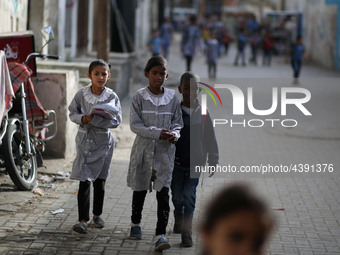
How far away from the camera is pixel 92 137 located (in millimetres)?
5746

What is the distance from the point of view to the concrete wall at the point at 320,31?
28.4 metres

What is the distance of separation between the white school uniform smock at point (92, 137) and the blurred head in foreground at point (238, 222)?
359 centimetres

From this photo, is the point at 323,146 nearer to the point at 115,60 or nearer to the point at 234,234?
the point at 115,60

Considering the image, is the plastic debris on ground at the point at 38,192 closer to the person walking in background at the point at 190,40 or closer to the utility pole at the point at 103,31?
the utility pole at the point at 103,31

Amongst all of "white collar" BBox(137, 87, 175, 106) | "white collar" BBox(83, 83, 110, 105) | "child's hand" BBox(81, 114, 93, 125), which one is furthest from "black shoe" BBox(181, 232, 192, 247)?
"white collar" BBox(83, 83, 110, 105)

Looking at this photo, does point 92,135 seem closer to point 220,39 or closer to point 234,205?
point 234,205

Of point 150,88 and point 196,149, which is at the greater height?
point 150,88

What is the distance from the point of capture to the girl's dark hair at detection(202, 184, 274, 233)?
6.91 feet

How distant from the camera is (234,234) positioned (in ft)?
6.97

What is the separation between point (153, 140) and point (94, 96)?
71 centimetres

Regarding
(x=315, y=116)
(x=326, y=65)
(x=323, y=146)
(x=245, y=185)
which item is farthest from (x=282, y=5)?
(x=245, y=185)

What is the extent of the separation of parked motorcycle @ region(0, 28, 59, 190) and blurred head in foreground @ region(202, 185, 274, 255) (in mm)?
4806

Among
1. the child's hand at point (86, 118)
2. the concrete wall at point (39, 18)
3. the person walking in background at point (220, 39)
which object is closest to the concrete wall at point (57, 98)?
the concrete wall at point (39, 18)

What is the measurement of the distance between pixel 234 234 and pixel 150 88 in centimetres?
342
